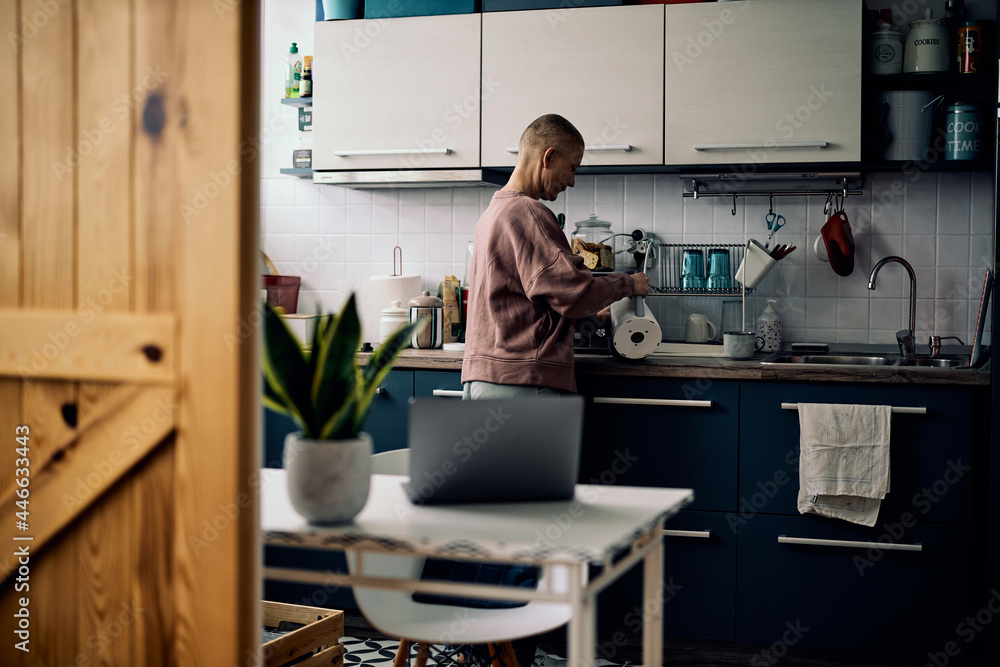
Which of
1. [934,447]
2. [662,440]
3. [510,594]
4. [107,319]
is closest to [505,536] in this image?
[510,594]

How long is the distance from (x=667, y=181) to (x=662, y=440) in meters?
1.09

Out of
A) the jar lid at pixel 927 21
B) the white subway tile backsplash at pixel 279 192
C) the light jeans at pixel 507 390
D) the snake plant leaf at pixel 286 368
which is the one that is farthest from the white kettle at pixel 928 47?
the snake plant leaf at pixel 286 368

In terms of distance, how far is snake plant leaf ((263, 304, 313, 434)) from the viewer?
4.75ft

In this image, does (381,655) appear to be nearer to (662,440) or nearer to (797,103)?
(662,440)

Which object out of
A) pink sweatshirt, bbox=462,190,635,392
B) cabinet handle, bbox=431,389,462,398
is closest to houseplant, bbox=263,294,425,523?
pink sweatshirt, bbox=462,190,635,392

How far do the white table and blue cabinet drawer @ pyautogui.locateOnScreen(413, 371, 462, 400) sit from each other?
1386 mm

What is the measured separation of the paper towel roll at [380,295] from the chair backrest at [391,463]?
1486 mm

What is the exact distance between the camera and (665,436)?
2922mm

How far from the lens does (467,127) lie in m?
3.32

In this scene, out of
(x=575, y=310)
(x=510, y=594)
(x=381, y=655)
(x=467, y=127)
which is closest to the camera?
(x=510, y=594)

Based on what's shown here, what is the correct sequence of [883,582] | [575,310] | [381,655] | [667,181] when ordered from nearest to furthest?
1. [575,310]
2. [883,582]
3. [381,655]
4. [667,181]

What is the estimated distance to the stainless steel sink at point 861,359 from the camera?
9.64ft

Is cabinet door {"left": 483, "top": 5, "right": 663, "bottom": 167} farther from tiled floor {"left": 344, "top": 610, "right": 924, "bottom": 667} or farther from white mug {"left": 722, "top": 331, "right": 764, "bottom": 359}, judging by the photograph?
tiled floor {"left": 344, "top": 610, "right": 924, "bottom": 667}

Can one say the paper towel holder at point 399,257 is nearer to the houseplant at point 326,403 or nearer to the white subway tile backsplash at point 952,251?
the white subway tile backsplash at point 952,251
